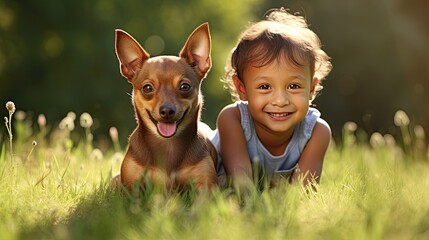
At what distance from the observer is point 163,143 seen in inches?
170

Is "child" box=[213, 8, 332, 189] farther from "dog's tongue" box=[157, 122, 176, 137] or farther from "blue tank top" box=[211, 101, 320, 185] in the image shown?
"dog's tongue" box=[157, 122, 176, 137]

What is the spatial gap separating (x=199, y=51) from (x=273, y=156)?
1.13m

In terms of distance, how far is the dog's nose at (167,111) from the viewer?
3969 mm

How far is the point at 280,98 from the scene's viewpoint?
4688 millimetres

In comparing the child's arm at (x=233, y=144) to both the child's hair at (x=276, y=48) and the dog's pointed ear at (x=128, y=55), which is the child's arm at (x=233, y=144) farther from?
the dog's pointed ear at (x=128, y=55)

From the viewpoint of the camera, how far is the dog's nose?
397 centimetres

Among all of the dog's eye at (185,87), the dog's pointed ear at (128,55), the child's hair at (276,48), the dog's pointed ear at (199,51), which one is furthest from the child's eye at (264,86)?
the dog's pointed ear at (128,55)

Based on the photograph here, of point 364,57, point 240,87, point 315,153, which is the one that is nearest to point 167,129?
point 240,87

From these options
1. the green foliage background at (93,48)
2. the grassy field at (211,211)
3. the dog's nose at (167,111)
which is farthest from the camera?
the green foliage background at (93,48)

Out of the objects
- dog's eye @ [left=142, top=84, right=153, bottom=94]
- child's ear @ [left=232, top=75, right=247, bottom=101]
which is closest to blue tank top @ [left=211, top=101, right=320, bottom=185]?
child's ear @ [left=232, top=75, right=247, bottom=101]

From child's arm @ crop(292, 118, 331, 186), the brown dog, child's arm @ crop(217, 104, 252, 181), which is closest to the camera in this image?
the brown dog

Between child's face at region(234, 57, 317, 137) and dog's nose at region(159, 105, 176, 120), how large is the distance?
38.0 inches

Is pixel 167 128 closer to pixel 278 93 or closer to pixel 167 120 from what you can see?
pixel 167 120

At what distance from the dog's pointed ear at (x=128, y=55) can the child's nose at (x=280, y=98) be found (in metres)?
0.96
